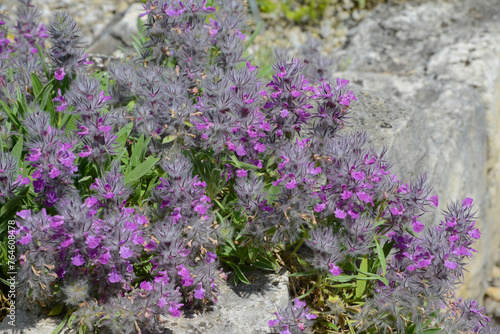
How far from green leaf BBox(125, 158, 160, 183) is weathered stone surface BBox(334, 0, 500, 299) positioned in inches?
58.6

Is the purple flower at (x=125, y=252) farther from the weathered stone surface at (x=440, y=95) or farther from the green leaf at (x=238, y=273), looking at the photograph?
the weathered stone surface at (x=440, y=95)

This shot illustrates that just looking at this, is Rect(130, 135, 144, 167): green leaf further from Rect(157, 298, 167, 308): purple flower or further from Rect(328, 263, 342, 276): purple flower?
Rect(328, 263, 342, 276): purple flower

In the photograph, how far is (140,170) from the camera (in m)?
2.26

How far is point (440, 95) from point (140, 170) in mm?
3046

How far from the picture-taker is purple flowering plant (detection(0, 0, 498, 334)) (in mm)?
2039

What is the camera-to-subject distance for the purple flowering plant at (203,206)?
204 centimetres

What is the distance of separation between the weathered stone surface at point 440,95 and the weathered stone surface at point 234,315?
1.21 metres

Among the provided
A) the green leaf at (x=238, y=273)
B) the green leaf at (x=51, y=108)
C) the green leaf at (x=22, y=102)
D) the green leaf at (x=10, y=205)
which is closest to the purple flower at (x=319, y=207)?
the green leaf at (x=238, y=273)

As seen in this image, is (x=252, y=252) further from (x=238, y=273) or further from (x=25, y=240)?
(x=25, y=240)

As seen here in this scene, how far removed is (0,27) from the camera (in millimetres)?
2900

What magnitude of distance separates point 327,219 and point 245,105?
628mm

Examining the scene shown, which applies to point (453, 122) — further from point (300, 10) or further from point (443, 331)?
point (300, 10)

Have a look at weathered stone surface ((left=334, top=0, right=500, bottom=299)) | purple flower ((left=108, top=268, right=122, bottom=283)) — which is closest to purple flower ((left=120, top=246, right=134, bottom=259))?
purple flower ((left=108, top=268, right=122, bottom=283))

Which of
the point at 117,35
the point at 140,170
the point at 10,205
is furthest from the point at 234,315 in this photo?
the point at 117,35
